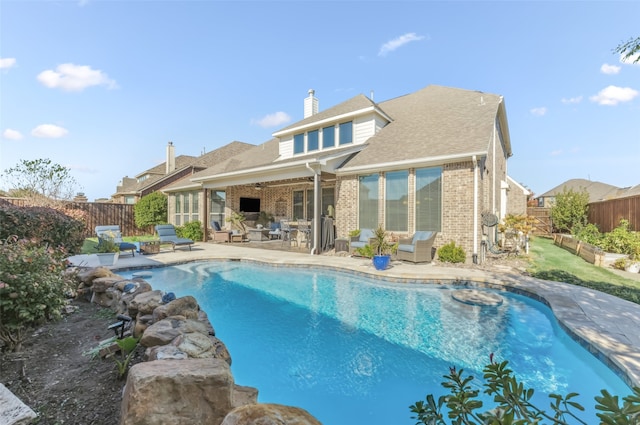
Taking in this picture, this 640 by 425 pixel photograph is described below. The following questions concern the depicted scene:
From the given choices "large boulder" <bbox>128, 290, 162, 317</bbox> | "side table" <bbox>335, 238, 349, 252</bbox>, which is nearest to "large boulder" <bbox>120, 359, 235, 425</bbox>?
"large boulder" <bbox>128, 290, 162, 317</bbox>

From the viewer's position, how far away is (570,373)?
3.51 m

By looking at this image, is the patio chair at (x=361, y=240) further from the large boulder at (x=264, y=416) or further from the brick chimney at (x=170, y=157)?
the brick chimney at (x=170, y=157)

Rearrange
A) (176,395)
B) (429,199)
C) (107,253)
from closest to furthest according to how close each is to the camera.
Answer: (176,395) → (107,253) → (429,199)

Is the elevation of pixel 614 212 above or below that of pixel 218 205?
below

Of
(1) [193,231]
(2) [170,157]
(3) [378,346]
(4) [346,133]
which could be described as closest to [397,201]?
(4) [346,133]

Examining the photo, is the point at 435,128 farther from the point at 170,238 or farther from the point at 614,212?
the point at 170,238

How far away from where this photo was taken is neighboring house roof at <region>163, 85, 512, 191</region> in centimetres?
921

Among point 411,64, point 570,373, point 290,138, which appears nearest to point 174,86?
point 290,138

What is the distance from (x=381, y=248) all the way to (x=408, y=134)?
4930mm

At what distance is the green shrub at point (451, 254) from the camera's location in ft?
27.9

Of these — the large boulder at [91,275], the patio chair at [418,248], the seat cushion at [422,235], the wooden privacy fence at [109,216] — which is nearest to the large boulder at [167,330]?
the large boulder at [91,275]

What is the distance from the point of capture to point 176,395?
1.85 metres

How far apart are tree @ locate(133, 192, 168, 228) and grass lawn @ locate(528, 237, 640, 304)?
65.9 feet

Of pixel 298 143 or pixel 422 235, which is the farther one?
pixel 298 143
